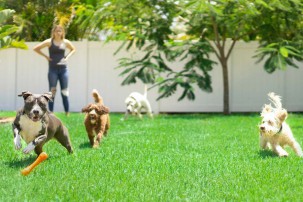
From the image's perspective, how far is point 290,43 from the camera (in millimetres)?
12297

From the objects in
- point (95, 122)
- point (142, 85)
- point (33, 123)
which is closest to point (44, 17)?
point (142, 85)

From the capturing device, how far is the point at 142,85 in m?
14.5

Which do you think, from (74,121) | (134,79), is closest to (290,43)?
(134,79)

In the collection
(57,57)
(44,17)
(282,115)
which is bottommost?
(282,115)

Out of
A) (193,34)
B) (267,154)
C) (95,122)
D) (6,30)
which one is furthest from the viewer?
(193,34)

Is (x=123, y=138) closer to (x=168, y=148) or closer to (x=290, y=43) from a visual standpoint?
(x=168, y=148)

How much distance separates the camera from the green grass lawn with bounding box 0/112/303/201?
4.21 m

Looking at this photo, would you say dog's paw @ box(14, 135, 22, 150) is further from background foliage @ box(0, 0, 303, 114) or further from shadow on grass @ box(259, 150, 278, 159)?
background foliage @ box(0, 0, 303, 114)

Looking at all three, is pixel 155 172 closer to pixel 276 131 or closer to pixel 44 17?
pixel 276 131

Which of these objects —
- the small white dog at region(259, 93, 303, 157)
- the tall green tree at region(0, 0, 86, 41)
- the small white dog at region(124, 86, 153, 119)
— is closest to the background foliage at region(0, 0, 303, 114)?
the small white dog at region(124, 86, 153, 119)

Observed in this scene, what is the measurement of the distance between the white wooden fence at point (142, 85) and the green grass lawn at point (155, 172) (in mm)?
6533

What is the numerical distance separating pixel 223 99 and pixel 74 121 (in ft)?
16.0

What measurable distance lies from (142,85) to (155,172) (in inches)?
372

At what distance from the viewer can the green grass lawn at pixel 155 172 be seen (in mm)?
4211
